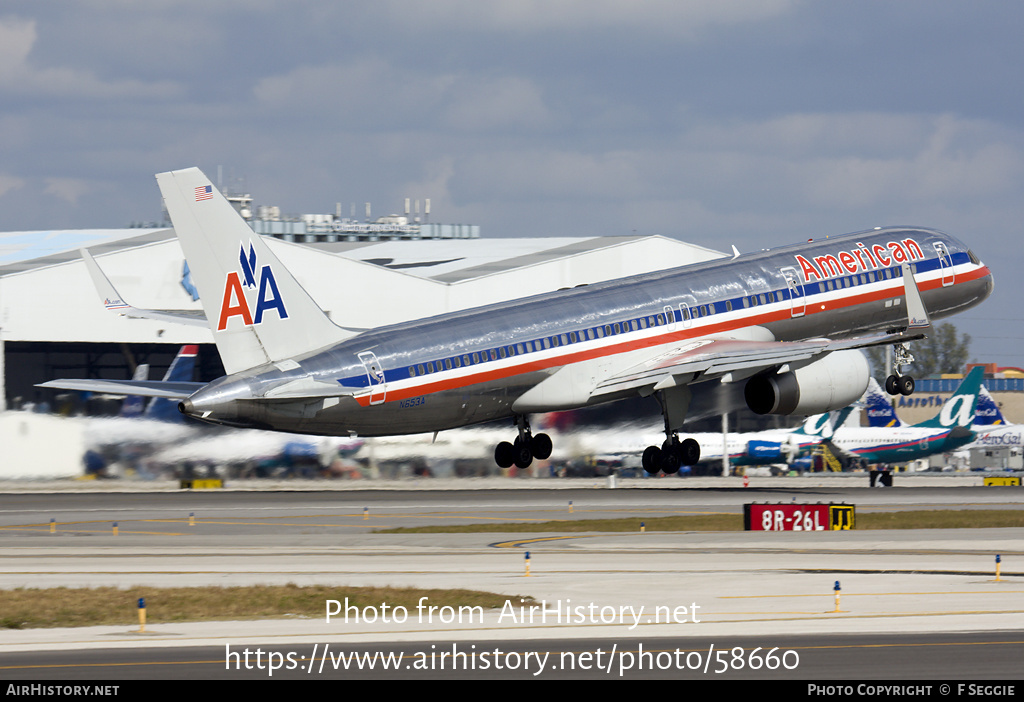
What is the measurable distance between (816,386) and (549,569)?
11.3m

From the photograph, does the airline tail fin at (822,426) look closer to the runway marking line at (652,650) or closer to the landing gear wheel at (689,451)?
the landing gear wheel at (689,451)

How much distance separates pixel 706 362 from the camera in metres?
46.6

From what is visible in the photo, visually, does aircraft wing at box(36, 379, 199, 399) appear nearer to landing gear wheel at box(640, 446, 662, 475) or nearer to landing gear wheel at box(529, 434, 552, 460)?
landing gear wheel at box(529, 434, 552, 460)

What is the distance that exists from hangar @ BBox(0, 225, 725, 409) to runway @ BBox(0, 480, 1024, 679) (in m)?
14.0

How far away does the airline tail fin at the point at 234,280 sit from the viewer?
40.5m

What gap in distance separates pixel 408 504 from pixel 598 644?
154 ft

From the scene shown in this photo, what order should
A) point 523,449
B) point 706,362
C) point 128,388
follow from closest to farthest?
1. point 128,388
2. point 706,362
3. point 523,449

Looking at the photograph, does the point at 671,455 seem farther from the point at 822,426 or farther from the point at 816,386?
the point at 822,426

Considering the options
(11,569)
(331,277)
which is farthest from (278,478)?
(11,569)

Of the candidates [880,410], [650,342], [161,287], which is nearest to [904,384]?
[650,342]

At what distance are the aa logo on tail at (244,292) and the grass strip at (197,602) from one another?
7945 millimetres

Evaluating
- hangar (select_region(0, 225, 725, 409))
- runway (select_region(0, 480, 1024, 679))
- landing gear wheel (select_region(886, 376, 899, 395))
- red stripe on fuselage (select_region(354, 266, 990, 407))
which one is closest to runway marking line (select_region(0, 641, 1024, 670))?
runway (select_region(0, 480, 1024, 679))

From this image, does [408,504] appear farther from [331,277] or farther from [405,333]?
[405,333]

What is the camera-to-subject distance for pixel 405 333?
43.1m
